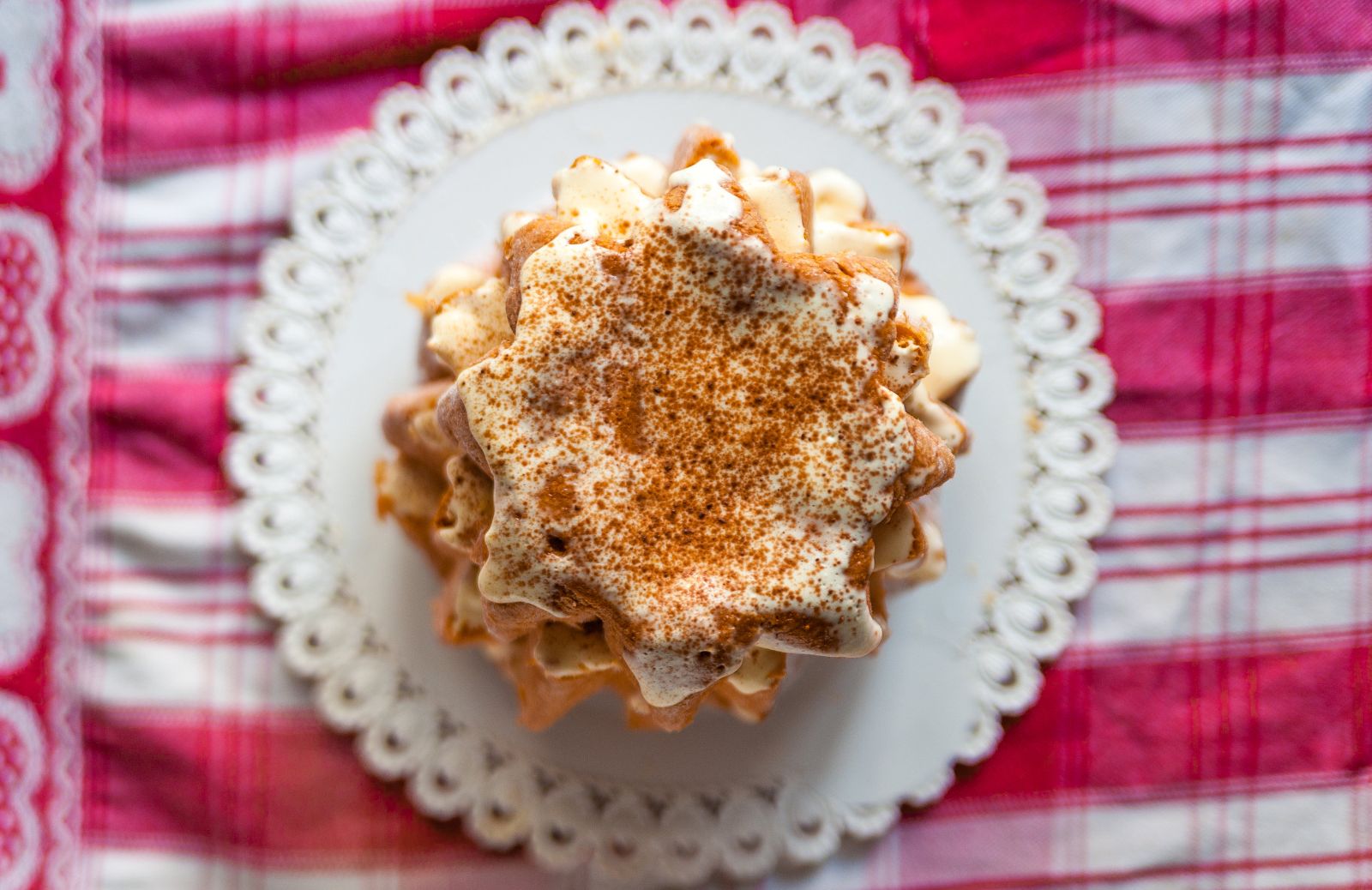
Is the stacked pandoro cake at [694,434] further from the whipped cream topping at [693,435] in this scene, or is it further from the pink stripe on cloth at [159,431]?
the pink stripe on cloth at [159,431]

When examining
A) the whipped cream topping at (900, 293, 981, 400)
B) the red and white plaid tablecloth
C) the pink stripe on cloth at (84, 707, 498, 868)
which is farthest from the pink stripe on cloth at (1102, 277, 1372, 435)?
the pink stripe on cloth at (84, 707, 498, 868)

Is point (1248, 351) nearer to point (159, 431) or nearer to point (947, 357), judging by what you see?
point (947, 357)

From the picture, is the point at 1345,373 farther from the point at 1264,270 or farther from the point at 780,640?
the point at 780,640

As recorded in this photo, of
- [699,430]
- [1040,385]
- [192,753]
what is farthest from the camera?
[192,753]

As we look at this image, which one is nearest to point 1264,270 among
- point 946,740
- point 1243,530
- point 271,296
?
point 1243,530

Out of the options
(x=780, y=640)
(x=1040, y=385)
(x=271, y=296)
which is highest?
(x=271, y=296)

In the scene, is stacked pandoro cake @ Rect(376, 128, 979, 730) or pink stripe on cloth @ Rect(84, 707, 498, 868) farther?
pink stripe on cloth @ Rect(84, 707, 498, 868)

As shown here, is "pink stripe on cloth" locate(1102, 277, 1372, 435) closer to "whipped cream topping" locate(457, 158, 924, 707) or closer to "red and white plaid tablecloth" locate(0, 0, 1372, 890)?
"red and white plaid tablecloth" locate(0, 0, 1372, 890)
